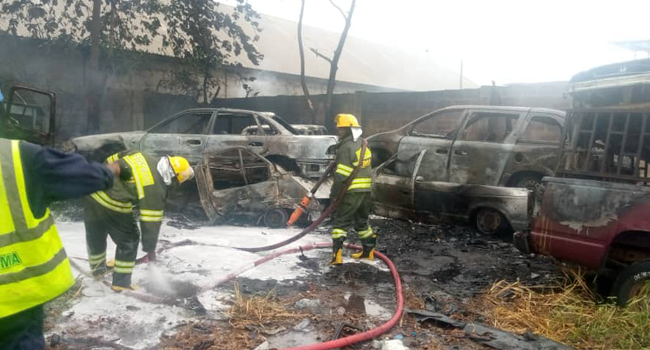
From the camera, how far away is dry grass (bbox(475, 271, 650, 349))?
3322 millimetres

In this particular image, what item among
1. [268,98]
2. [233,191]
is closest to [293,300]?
[233,191]

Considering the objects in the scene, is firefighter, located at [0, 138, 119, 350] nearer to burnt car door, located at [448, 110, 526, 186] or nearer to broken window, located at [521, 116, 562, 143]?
burnt car door, located at [448, 110, 526, 186]

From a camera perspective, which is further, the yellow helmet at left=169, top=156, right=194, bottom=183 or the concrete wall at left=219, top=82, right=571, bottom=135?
the concrete wall at left=219, top=82, right=571, bottom=135

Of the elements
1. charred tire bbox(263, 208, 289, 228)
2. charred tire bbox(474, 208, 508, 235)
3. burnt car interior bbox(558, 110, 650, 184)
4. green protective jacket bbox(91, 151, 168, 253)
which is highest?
burnt car interior bbox(558, 110, 650, 184)

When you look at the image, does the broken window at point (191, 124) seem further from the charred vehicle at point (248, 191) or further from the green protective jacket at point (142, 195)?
the green protective jacket at point (142, 195)

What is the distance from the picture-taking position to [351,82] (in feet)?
71.9

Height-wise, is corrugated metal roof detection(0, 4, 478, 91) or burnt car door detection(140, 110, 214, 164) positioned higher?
corrugated metal roof detection(0, 4, 478, 91)

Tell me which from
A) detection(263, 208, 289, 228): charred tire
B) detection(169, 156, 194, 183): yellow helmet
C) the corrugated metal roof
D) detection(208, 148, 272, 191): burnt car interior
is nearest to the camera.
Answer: detection(169, 156, 194, 183): yellow helmet

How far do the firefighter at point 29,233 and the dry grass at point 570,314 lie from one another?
122 inches

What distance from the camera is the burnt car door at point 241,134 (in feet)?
25.0

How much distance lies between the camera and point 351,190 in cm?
530

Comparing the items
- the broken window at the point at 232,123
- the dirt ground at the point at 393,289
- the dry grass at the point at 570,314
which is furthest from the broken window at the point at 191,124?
the dry grass at the point at 570,314

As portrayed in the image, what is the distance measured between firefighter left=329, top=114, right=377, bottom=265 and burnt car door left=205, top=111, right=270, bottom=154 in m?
2.26

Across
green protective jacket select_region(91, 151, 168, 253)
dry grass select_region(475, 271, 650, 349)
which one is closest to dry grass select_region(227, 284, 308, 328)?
green protective jacket select_region(91, 151, 168, 253)
